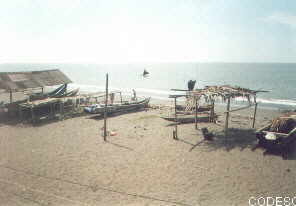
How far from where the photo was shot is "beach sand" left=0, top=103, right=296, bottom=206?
9219 millimetres

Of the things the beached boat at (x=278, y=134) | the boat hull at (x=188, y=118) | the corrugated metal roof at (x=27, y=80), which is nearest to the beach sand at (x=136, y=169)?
the beached boat at (x=278, y=134)

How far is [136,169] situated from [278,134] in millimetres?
7395

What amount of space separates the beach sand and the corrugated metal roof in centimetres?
555

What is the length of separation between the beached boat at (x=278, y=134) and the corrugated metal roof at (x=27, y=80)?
756 inches

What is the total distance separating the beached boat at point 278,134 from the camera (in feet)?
42.6

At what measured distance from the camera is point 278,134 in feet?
43.4

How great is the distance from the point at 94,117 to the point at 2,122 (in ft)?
23.2

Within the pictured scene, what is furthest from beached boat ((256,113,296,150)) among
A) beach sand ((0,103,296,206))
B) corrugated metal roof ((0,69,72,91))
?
corrugated metal roof ((0,69,72,91))

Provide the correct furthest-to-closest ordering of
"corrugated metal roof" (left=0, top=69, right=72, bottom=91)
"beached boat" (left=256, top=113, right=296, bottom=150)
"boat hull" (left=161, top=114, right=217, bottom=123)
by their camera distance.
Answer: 1. "corrugated metal roof" (left=0, top=69, right=72, bottom=91)
2. "boat hull" (left=161, top=114, right=217, bottom=123)
3. "beached boat" (left=256, top=113, right=296, bottom=150)

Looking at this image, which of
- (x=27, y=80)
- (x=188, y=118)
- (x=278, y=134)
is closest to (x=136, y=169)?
(x=278, y=134)

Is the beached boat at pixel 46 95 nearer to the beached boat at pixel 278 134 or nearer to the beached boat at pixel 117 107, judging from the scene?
the beached boat at pixel 117 107

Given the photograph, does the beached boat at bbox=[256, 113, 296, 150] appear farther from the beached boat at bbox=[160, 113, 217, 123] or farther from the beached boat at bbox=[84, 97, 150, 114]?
the beached boat at bbox=[84, 97, 150, 114]

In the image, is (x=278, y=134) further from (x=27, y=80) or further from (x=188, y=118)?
(x=27, y=80)

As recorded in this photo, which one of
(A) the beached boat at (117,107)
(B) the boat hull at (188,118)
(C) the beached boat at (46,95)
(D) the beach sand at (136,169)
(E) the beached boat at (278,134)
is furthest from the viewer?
(C) the beached boat at (46,95)
